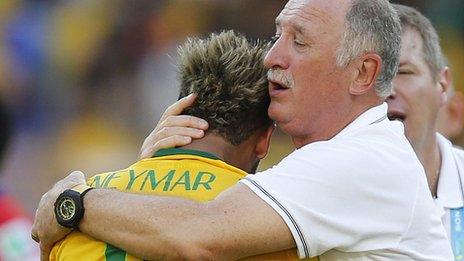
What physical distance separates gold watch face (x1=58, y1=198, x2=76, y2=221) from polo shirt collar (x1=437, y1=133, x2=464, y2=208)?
1.84 m

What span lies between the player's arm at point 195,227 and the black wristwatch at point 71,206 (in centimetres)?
8

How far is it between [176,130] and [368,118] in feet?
2.11

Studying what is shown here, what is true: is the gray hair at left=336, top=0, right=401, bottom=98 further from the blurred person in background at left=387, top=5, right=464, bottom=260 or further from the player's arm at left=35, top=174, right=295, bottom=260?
the blurred person in background at left=387, top=5, right=464, bottom=260

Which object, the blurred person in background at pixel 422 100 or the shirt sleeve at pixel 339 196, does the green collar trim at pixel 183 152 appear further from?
the blurred person in background at pixel 422 100

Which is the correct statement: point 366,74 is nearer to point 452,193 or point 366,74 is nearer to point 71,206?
point 71,206

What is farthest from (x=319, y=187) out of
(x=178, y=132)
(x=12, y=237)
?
(x=12, y=237)

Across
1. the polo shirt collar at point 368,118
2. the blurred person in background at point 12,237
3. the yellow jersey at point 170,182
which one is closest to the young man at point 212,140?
the yellow jersey at point 170,182

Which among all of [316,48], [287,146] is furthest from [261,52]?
[287,146]

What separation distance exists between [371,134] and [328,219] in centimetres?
39

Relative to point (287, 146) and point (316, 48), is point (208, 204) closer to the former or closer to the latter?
point (316, 48)

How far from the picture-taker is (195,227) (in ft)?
10.3

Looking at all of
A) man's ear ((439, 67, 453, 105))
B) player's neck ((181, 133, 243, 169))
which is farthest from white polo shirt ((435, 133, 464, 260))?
player's neck ((181, 133, 243, 169))

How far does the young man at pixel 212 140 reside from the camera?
3.22 m

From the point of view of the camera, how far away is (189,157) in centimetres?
328
